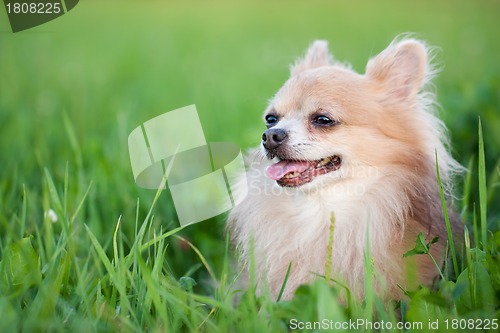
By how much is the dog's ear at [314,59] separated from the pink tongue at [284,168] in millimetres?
777

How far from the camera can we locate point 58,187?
413cm

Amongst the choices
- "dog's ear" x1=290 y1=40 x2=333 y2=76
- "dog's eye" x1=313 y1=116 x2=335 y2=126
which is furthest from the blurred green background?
"dog's eye" x1=313 y1=116 x2=335 y2=126

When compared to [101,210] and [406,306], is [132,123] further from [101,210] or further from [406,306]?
[406,306]

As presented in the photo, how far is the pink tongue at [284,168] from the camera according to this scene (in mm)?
3092

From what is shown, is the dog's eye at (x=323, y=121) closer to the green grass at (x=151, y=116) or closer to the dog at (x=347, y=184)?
the dog at (x=347, y=184)

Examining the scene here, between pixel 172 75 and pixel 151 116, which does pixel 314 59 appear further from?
pixel 172 75

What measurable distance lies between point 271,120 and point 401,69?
2.51 feet

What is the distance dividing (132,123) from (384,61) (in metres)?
3.00

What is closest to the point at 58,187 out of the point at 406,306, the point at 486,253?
the point at 406,306

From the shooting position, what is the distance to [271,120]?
343cm

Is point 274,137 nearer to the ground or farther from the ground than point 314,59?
nearer to the ground

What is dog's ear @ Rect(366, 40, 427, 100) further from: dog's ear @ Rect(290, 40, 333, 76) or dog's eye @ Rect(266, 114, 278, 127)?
dog's eye @ Rect(266, 114, 278, 127)

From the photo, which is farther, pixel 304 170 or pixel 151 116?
pixel 151 116

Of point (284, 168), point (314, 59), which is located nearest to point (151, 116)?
point (314, 59)
